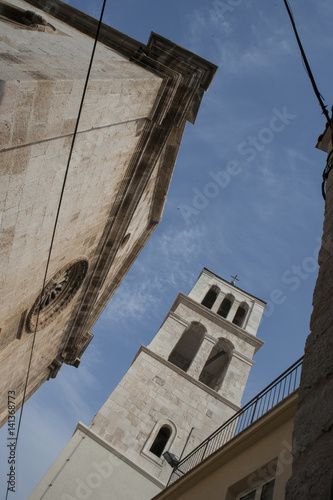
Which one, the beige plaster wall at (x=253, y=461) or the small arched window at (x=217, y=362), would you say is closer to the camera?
the beige plaster wall at (x=253, y=461)

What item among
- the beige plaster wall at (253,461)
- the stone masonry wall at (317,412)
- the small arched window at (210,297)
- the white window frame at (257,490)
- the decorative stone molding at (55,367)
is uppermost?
the small arched window at (210,297)

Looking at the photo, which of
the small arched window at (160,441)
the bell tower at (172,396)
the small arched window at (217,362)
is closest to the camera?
the bell tower at (172,396)

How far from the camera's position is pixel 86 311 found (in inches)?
403

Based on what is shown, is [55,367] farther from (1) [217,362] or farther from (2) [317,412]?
(2) [317,412]

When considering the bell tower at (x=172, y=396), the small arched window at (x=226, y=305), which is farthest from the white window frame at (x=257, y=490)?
the small arched window at (x=226, y=305)

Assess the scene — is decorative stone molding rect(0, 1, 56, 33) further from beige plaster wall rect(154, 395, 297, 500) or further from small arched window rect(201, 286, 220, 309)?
small arched window rect(201, 286, 220, 309)

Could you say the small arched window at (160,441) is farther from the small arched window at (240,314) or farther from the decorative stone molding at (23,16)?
the decorative stone molding at (23,16)

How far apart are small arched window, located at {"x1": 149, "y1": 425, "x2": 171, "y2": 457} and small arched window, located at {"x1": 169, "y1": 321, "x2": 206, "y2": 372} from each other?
551cm

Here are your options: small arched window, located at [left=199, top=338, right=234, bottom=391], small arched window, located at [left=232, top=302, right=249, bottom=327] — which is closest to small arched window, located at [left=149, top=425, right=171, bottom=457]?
small arched window, located at [left=199, top=338, right=234, bottom=391]

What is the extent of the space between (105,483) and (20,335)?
7095 mm

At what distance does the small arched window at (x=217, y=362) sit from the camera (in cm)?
1902

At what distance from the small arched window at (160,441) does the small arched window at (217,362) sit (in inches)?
207

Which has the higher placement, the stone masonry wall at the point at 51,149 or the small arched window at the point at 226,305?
the small arched window at the point at 226,305

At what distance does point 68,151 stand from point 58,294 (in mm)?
4610
